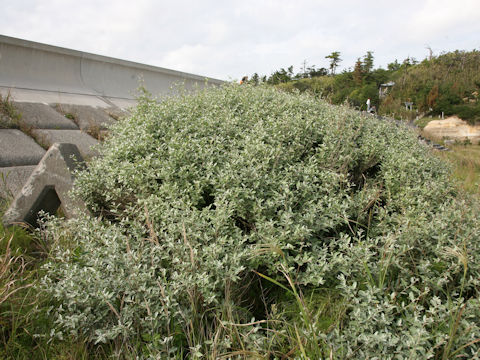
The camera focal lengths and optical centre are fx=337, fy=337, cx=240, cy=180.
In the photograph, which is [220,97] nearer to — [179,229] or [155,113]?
[155,113]

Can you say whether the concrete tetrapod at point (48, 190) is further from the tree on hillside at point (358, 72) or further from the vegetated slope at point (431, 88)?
the tree on hillside at point (358, 72)

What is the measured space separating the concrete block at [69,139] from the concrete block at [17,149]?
0.11m

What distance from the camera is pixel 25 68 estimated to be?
5.55 metres

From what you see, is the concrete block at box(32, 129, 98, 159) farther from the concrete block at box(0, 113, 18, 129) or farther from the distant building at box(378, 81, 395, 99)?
the distant building at box(378, 81, 395, 99)

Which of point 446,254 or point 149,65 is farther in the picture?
point 149,65

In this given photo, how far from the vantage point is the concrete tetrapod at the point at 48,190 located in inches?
111

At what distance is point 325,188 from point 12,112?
157 inches

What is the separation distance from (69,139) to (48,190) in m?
1.58

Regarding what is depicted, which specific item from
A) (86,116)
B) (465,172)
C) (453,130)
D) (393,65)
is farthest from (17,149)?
(393,65)

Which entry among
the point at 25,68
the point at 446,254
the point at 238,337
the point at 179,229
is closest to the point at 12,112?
the point at 25,68

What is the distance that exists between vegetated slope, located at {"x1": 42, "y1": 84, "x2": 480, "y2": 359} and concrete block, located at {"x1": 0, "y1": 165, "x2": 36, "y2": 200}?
37.2 inches

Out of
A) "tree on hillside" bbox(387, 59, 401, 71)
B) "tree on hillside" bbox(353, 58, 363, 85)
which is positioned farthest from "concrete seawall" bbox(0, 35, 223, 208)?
"tree on hillside" bbox(387, 59, 401, 71)

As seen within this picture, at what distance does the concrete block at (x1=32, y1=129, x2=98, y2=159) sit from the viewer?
4.09 m

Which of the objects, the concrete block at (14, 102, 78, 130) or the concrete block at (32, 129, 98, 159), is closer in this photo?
the concrete block at (32, 129, 98, 159)
